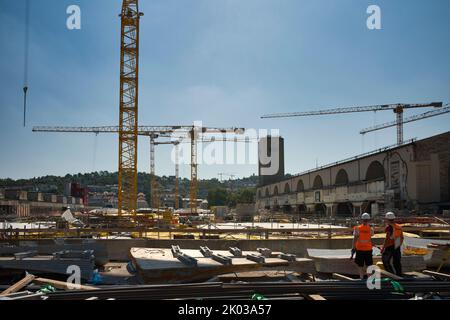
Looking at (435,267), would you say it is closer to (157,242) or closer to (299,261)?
(299,261)

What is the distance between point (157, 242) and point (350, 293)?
10926 millimetres

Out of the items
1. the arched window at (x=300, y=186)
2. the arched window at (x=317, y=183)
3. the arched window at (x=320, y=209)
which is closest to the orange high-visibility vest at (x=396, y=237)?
the arched window at (x=320, y=209)

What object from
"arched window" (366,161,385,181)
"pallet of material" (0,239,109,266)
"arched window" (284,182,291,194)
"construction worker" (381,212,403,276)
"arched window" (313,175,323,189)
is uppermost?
"arched window" (366,161,385,181)

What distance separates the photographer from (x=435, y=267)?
481 inches

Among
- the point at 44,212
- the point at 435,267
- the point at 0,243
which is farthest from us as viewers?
the point at 44,212

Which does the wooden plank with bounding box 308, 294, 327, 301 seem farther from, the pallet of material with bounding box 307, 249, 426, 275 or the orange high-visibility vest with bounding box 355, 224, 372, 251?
the pallet of material with bounding box 307, 249, 426, 275

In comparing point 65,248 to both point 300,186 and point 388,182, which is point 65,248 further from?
point 300,186

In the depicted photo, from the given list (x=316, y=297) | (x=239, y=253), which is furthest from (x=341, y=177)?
(x=316, y=297)

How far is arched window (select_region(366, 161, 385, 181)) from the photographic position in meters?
51.7

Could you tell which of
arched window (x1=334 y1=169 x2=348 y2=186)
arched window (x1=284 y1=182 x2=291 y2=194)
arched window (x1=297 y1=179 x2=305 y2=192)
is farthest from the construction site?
arched window (x1=284 y1=182 x2=291 y2=194)

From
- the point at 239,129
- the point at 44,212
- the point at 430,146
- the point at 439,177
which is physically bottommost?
the point at 44,212

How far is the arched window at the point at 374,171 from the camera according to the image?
170ft

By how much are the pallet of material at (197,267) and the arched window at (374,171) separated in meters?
43.9

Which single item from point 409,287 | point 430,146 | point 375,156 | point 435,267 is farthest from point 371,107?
point 409,287
